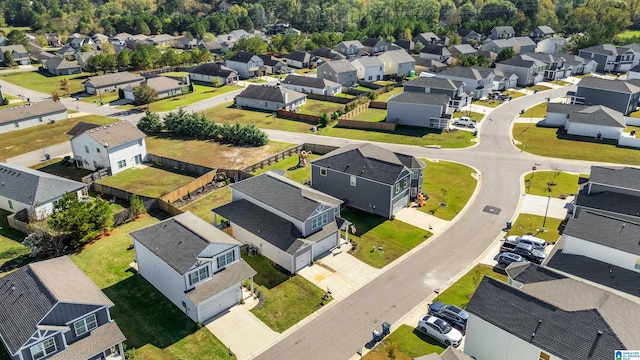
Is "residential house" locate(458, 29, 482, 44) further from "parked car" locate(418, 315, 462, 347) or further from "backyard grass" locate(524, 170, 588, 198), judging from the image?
"parked car" locate(418, 315, 462, 347)

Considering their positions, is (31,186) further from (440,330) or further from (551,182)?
(551,182)

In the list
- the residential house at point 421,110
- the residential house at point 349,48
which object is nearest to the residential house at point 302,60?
the residential house at point 349,48

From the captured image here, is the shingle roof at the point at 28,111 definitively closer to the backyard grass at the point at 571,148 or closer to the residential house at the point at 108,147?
the residential house at the point at 108,147

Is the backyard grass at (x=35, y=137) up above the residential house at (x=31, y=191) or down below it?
below

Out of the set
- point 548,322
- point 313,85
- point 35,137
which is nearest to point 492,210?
point 548,322

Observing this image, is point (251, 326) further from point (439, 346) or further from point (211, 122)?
point (211, 122)

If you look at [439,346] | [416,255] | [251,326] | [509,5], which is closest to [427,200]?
[416,255]
